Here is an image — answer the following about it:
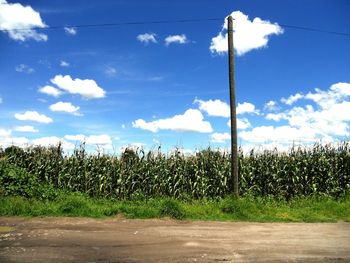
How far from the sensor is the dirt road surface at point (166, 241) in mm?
7902

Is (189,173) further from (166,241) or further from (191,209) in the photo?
(166,241)

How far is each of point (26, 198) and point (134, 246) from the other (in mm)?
7789

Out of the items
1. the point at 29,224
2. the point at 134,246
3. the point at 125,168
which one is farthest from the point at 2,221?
the point at 125,168

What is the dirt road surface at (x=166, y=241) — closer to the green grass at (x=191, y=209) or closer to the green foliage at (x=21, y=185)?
the green grass at (x=191, y=209)

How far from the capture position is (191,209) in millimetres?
13406

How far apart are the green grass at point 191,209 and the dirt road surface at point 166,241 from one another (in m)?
0.72

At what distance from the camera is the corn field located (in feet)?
54.9

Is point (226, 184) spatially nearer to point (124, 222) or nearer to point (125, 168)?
point (125, 168)

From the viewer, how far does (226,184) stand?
16.6m

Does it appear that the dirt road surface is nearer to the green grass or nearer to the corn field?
the green grass

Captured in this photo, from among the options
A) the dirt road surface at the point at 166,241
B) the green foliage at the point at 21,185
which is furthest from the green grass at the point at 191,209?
the dirt road surface at the point at 166,241

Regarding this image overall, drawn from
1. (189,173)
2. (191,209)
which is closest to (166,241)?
(191,209)

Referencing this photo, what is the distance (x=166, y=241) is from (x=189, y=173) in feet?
26.4

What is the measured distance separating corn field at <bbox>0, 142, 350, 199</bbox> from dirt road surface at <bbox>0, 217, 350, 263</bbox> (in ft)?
15.5
